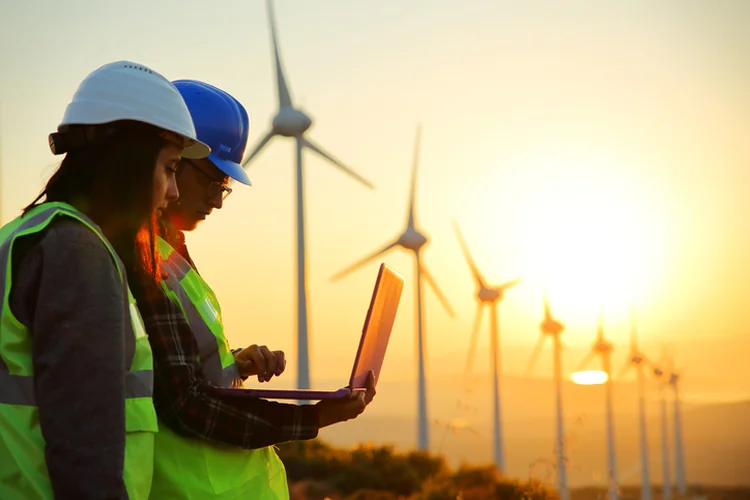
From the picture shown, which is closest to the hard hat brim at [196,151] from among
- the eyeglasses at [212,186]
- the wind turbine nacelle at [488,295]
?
the eyeglasses at [212,186]

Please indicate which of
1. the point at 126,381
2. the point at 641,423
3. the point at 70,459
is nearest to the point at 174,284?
the point at 126,381

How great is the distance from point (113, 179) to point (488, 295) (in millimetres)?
45613

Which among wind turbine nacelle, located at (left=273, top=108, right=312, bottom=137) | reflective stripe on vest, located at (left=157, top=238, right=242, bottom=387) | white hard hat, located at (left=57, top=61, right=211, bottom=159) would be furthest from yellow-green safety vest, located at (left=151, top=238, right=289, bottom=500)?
wind turbine nacelle, located at (left=273, top=108, right=312, bottom=137)

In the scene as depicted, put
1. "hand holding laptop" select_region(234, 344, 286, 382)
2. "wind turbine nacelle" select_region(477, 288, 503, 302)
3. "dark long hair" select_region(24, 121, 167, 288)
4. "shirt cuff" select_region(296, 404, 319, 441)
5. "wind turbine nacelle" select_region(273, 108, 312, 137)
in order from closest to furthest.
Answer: "dark long hair" select_region(24, 121, 167, 288) → "shirt cuff" select_region(296, 404, 319, 441) → "hand holding laptop" select_region(234, 344, 286, 382) → "wind turbine nacelle" select_region(273, 108, 312, 137) → "wind turbine nacelle" select_region(477, 288, 503, 302)

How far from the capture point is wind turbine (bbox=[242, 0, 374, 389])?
1261 inches

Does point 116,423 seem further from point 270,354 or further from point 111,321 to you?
point 270,354

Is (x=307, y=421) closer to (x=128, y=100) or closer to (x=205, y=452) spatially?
(x=205, y=452)

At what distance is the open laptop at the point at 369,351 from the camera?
3747 millimetres

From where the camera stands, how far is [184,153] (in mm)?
4074

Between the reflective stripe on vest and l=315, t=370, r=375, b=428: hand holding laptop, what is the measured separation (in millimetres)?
381

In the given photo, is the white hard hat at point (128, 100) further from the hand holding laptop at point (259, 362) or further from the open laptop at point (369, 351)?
the hand holding laptop at point (259, 362)

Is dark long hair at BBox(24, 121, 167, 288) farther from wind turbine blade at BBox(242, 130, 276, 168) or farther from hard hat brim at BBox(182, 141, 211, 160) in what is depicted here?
wind turbine blade at BBox(242, 130, 276, 168)

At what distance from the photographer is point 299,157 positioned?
33.7 metres

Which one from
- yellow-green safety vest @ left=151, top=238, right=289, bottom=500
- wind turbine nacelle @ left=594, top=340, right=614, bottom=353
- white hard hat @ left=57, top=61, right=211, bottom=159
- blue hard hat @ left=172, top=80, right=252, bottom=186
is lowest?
yellow-green safety vest @ left=151, top=238, right=289, bottom=500
